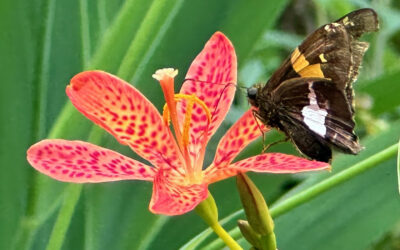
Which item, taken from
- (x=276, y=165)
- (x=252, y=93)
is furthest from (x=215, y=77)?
(x=276, y=165)

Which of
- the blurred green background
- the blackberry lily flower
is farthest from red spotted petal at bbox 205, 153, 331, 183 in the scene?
the blurred green background

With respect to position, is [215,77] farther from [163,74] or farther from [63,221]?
[63,221]

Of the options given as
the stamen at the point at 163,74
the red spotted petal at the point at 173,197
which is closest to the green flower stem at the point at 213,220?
the red spotted petal at the point at 173,197

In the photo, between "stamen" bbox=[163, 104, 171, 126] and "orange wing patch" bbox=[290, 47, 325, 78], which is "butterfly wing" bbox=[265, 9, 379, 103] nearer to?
"orange wing patch" bbox=[290, 47, 325, 78]

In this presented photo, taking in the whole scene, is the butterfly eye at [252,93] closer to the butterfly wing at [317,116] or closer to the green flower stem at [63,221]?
the butterfly wing at [317,116]

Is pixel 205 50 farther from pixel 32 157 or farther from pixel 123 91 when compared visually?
pixel 32 157

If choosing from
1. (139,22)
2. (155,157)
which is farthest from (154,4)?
(155,157)

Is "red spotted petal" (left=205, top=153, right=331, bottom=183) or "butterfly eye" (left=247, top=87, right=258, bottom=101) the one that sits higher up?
"butterfly eye" (left=247, top=87, right=258, bottom=101)
